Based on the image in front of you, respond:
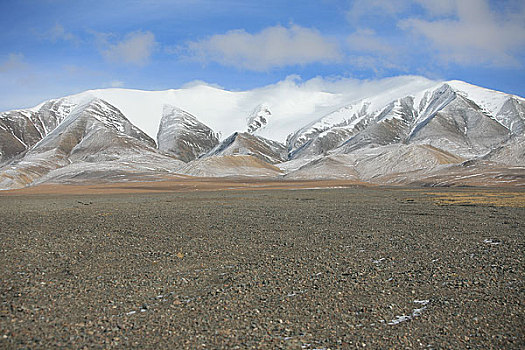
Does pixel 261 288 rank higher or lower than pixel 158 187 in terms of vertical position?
higher

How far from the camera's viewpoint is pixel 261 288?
13.2 meters

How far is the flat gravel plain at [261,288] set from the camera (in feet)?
32.1

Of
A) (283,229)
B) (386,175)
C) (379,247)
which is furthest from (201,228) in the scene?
(386,175)

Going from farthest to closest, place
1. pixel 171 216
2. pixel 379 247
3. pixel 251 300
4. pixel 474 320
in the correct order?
1. pixel 171 216
2. pixel 379 247
3. pixel 251 300
4. pixel 474 320

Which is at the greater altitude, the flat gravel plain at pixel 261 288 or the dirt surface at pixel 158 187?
the flat gravel plain at pixel 261 288

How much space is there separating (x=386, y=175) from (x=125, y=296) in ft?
418

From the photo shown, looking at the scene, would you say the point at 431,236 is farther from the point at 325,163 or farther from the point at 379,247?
the point at 325,163

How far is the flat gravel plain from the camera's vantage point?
385 inches

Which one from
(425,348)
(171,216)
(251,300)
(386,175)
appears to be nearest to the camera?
(425,348)

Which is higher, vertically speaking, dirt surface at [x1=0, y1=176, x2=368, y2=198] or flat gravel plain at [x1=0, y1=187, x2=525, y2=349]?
flat gravel plain at [x1=0, y1=187, x2=525, y2=349]

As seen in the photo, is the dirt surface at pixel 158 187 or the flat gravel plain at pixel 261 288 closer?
the flat gravel plain at pixel 261 288

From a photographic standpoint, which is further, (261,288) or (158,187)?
(158,187)

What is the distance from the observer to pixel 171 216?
105ft

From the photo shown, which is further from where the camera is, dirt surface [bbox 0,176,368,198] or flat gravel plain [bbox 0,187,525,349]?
dirt surface [bbox 0,176,368,198]
